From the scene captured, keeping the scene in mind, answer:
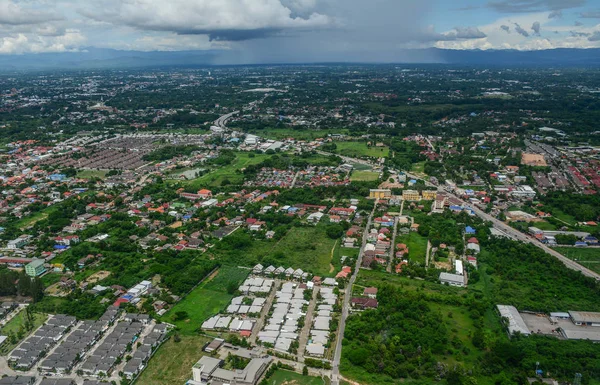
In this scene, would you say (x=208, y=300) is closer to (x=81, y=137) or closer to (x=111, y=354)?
(x=111, y=354)

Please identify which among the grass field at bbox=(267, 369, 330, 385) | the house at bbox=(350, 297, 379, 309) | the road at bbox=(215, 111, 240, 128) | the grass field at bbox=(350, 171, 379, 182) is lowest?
the grass field at bbox=(267, 369, 330, 385)

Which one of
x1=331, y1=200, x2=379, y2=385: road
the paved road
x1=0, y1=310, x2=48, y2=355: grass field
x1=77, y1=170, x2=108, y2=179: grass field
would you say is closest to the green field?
x1=331, y1=200, x2=379, y2=385: road

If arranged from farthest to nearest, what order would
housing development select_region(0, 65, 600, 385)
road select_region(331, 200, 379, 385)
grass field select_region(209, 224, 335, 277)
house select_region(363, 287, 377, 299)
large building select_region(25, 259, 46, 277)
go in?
grass field select_region(209, 224, 335, 277) < large building select_region(25, 259, 46, 277) < house select_region(363, 287, 377, 299) < housing development select_region(0, 65, 600, 385) < road select_region(331, 200, 379, 385)

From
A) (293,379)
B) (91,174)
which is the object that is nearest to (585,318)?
(293,379)

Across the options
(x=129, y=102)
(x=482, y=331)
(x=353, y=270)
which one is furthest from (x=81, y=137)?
(x=482, y=331)

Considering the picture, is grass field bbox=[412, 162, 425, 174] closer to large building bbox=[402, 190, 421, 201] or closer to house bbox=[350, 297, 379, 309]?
large building bbox=[402, 190, 421, 201]

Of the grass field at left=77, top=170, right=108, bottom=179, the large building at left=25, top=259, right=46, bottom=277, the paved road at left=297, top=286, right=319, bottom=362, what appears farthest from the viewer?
the grass field at left=77, top=170, right=108, bottom=179

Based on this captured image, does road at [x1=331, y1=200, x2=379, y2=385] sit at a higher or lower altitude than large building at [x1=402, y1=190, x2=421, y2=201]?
lower
